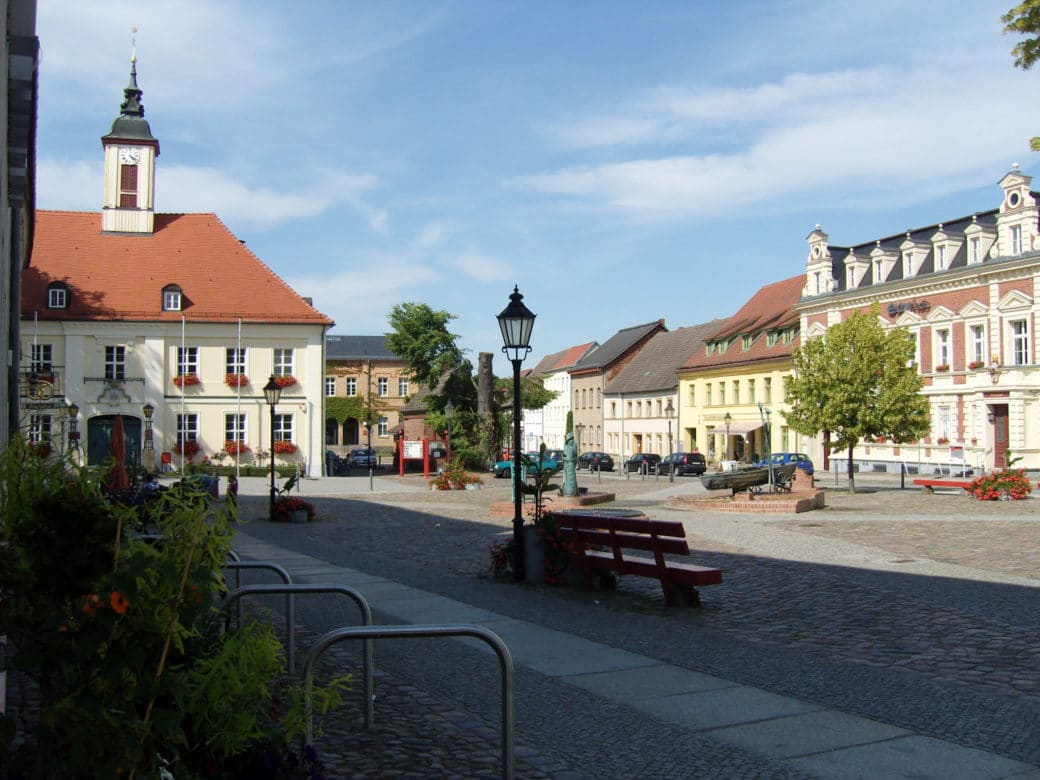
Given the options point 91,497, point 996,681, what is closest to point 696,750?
point 996,681

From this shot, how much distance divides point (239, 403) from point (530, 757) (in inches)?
1860

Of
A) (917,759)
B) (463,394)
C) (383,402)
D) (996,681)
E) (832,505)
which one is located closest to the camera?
(917,759)

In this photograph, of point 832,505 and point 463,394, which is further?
point 463,394

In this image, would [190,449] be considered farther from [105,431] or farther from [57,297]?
[57,297]

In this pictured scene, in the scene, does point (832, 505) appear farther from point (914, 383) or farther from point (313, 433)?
point (313, 433)

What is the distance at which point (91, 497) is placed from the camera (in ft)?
11.7

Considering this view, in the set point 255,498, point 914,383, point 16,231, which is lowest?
point 255,498

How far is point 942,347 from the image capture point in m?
49.9

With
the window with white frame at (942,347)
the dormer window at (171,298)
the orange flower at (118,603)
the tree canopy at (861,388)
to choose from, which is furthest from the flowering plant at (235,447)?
the orange flower at (118,603)

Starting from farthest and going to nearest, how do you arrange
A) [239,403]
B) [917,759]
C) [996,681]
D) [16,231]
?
[239,403]
[16,231]
[996,681]
[917,759]

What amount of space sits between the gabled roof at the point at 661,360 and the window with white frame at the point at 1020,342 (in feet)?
93.8

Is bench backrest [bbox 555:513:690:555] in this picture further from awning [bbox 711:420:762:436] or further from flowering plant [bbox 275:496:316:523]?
awning [bbox 711:420:762:436]

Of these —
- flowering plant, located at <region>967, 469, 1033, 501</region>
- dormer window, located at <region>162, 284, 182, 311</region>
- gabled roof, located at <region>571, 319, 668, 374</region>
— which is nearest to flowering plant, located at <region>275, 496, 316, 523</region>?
flowering plant, located at <region>967, 469, 1033, 501</region>

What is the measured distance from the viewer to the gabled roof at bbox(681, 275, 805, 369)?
207 feet
